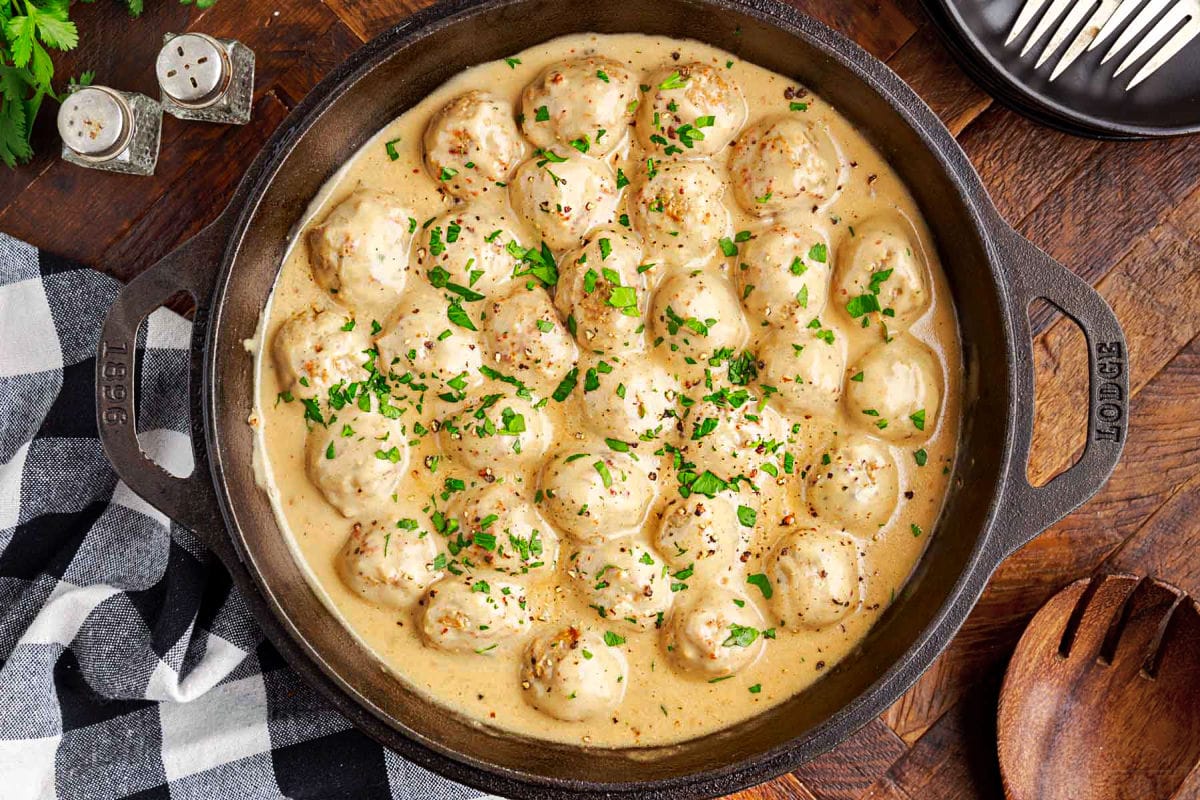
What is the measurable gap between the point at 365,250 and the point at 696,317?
2.49 ft

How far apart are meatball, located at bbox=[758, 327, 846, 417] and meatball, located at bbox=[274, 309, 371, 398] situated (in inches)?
37.0

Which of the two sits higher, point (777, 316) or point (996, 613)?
point (777, 316)

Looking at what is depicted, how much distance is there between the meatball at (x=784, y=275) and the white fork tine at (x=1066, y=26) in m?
0.76

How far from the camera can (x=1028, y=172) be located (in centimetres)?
265

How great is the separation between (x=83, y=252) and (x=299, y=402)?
0.75 metres

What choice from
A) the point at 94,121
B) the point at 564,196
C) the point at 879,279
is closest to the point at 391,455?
the point at 564,196

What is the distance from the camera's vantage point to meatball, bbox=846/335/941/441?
2385 mm

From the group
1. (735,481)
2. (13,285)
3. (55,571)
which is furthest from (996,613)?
(13,285)

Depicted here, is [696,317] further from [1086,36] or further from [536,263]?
[1086,36]

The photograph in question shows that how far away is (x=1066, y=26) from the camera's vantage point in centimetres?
256

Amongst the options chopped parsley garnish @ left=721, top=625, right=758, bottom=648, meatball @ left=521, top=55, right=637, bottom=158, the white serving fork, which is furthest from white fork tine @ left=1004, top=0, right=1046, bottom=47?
chopped parsley garnish @ left=721, top=625, right=758, bottom=648

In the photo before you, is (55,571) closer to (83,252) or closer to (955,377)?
(83,252)

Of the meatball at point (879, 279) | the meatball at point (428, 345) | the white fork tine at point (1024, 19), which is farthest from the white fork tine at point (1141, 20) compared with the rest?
the meatball at point (428, 345)

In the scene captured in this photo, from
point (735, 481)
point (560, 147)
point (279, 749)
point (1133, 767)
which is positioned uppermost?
point (560, 147)
